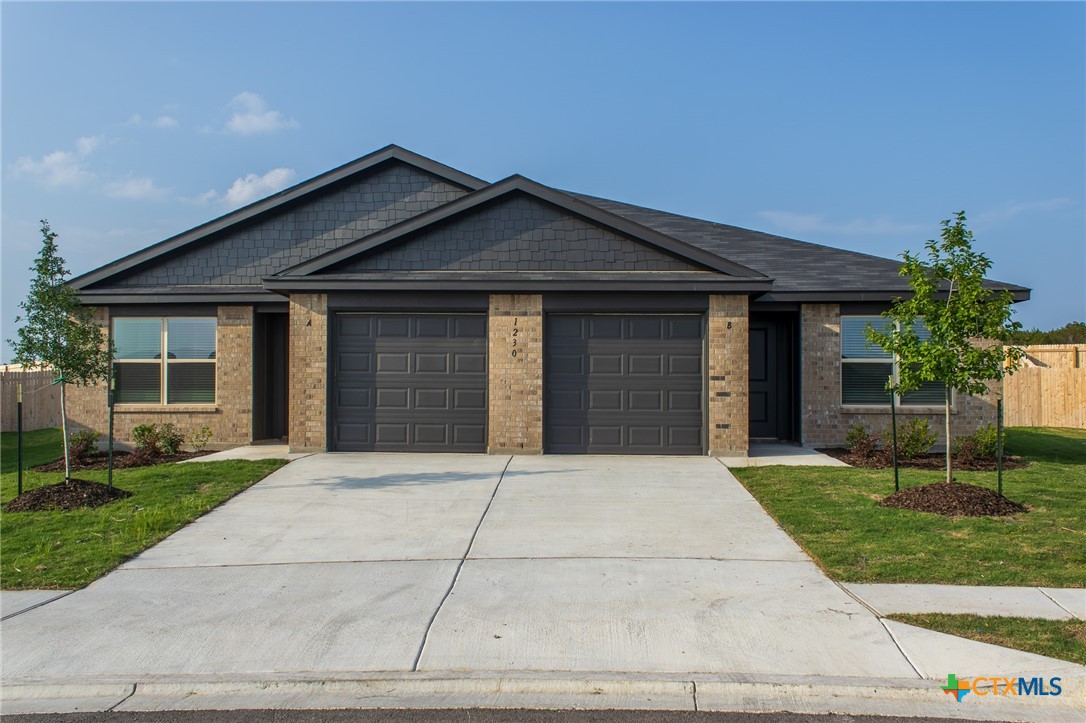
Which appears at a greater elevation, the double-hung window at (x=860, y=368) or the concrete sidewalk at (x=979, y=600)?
the double-hung window at (x=860, y=368)

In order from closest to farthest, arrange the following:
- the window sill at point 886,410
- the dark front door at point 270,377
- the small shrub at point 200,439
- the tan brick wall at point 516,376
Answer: the tan brick wall at point 516,376 < the window sill at point 886,410 < the small shrub at point 200,439 < the dark front door at point 270,377

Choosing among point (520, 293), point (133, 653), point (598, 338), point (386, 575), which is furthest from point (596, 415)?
point (133, 653)

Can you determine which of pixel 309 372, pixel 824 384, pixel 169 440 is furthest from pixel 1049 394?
pixel 169 440

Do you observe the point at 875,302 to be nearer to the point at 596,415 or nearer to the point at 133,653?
the point at 596,415

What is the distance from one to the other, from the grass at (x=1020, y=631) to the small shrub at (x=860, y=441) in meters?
7.89

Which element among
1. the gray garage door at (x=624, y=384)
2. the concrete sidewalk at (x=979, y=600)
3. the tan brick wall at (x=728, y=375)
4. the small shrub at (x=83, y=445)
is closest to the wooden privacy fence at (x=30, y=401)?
the small shrub at (x=83, y=445)

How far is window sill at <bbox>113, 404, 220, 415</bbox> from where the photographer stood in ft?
52.9

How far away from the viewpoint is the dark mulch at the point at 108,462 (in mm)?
13633

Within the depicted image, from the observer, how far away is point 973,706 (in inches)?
187

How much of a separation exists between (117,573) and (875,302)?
44.1 ft

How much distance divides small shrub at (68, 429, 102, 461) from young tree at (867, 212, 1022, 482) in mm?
13092

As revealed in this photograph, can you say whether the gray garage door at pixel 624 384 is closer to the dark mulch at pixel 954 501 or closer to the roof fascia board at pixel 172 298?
the dark mulch at pixel 954 501

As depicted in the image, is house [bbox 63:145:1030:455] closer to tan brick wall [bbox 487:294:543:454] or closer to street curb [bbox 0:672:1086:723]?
tan brick wall [bbox 487:294:543:454]

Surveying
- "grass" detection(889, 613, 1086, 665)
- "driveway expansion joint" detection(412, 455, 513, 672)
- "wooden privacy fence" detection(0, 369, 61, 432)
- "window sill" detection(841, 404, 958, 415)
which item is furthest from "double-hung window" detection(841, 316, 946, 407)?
"wooden privacy fence" detection(0, 369, 61, 432)
